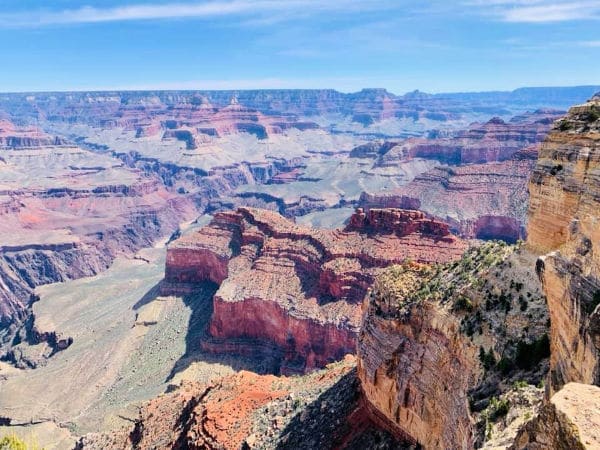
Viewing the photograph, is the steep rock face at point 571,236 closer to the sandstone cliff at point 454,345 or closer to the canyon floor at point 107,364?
the sandstone cliff at point 454,345

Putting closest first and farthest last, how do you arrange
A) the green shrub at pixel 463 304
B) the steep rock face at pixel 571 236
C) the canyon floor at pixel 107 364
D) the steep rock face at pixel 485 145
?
the steep rock face at pixel 571 236 → the green shrub at pixel 463 304 → the canyon floor at pixel 107 364 → the steep rock face at pixel 485 145

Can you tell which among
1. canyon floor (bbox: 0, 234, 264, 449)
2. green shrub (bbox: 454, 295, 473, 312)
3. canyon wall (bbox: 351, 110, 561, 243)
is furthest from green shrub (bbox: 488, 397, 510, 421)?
canyon wall (bbox: 351, 110, 561, 243)

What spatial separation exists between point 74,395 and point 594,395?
58.7 meters

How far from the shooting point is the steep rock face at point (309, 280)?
2084 inches

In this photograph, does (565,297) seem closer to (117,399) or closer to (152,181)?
(117,399)

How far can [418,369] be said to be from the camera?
71.8 ft

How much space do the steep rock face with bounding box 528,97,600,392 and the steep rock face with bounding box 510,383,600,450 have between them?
2.74 metres

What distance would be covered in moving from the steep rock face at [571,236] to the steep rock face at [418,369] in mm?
4250

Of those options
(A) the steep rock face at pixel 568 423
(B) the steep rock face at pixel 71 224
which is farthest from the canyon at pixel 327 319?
(B) the steep rock face at pixel 71 224

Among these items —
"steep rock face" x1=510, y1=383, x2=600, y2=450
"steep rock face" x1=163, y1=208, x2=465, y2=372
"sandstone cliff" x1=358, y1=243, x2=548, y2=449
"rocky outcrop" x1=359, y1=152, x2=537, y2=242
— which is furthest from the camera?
"rocky outcrop" x1=359, y1=152, x2=537, y2=242

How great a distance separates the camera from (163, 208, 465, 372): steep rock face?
5294 cm

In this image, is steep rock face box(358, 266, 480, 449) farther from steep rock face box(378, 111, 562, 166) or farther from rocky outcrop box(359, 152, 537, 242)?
steep rock face box(378, 111, 562, 166)

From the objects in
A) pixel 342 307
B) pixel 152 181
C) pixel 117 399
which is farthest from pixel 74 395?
pixel 152 181

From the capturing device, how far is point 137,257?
401ft
